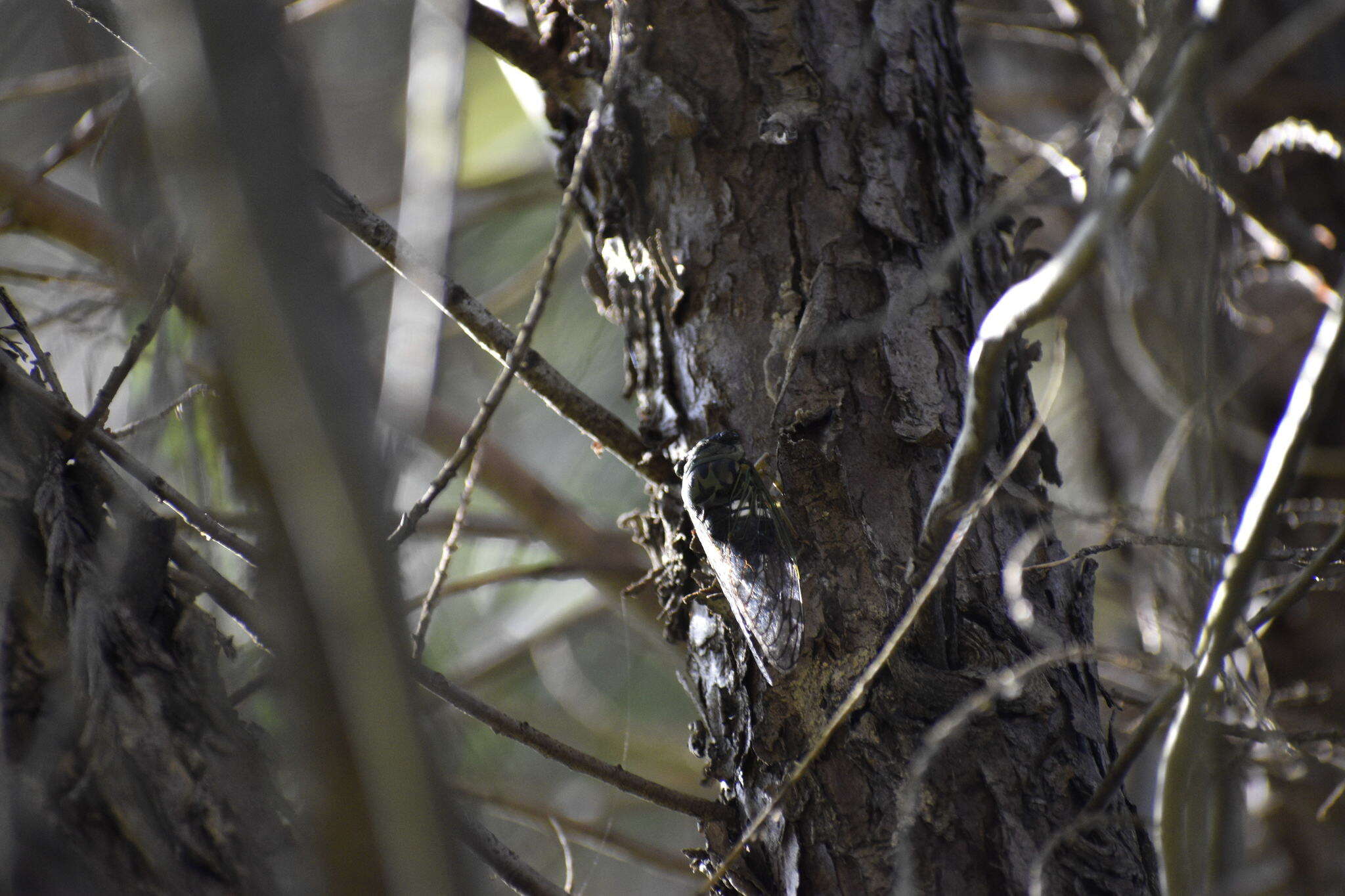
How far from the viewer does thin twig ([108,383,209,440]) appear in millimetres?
682

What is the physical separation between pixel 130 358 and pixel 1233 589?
30.2 inches

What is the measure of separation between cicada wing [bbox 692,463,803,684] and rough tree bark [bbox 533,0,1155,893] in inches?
0.8

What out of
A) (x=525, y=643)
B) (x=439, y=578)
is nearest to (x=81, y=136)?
(x=439, y=578)

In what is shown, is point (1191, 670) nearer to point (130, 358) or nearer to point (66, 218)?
point (130, 358)

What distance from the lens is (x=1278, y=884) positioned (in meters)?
2.00

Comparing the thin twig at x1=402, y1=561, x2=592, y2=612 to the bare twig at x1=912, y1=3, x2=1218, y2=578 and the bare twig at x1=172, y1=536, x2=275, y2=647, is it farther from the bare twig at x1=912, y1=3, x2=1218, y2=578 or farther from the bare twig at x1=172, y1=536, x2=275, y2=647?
the bare twig at x1=912, y1=3, x2=1218, y2=578

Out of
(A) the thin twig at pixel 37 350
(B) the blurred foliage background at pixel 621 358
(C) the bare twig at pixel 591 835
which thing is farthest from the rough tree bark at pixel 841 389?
(A) the thin twig at pixel 37 350

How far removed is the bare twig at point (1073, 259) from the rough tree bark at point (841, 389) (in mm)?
191

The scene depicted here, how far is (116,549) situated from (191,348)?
0.22m

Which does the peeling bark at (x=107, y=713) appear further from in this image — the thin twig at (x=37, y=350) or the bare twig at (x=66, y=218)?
the bare twig at (x=66, y=218)

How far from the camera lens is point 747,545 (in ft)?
3.09

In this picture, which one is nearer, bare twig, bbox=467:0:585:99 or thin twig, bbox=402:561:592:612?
bare twig, bbox=467:0:585:99

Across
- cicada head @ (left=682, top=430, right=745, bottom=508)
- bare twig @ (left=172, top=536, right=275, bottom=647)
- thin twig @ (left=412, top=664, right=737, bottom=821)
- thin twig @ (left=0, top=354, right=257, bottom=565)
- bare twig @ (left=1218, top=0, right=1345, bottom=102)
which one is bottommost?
thin twig @ (left=412, top=664, right=737, bottom=821)

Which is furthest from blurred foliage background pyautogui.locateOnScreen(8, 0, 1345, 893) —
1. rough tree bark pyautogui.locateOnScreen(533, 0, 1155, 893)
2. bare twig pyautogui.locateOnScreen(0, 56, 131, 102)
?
rough tree bark pyautogui.locateOnScreen(533, 0, 1155, 893)
